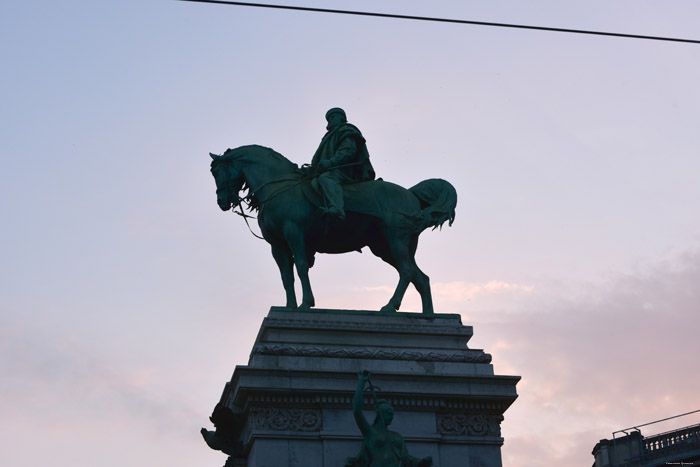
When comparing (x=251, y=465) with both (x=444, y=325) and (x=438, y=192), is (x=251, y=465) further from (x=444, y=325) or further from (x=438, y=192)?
(x=438, y=192)

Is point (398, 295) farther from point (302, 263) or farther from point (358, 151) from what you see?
point (358, 151)

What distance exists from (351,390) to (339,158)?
5904 mm

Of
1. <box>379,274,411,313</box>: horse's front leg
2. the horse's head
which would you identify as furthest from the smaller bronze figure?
the horse's head

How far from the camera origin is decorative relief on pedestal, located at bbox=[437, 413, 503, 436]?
103ft

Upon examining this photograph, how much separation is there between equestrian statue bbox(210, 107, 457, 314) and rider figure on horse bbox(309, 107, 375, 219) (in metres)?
0.02

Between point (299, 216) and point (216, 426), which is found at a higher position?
point (299, 216)

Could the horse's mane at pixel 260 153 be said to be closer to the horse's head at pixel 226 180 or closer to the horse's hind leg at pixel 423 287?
the horse's head at pixel 226 180

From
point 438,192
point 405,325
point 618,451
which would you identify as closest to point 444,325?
point 405,325

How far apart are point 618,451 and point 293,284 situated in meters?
24.5

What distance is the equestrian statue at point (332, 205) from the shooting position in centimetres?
3297

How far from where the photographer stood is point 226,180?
3416cm

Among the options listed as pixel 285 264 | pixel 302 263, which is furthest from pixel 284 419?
pixel 285 264

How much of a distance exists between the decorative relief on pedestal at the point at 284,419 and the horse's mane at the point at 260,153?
250 inches

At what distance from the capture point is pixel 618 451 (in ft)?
177
